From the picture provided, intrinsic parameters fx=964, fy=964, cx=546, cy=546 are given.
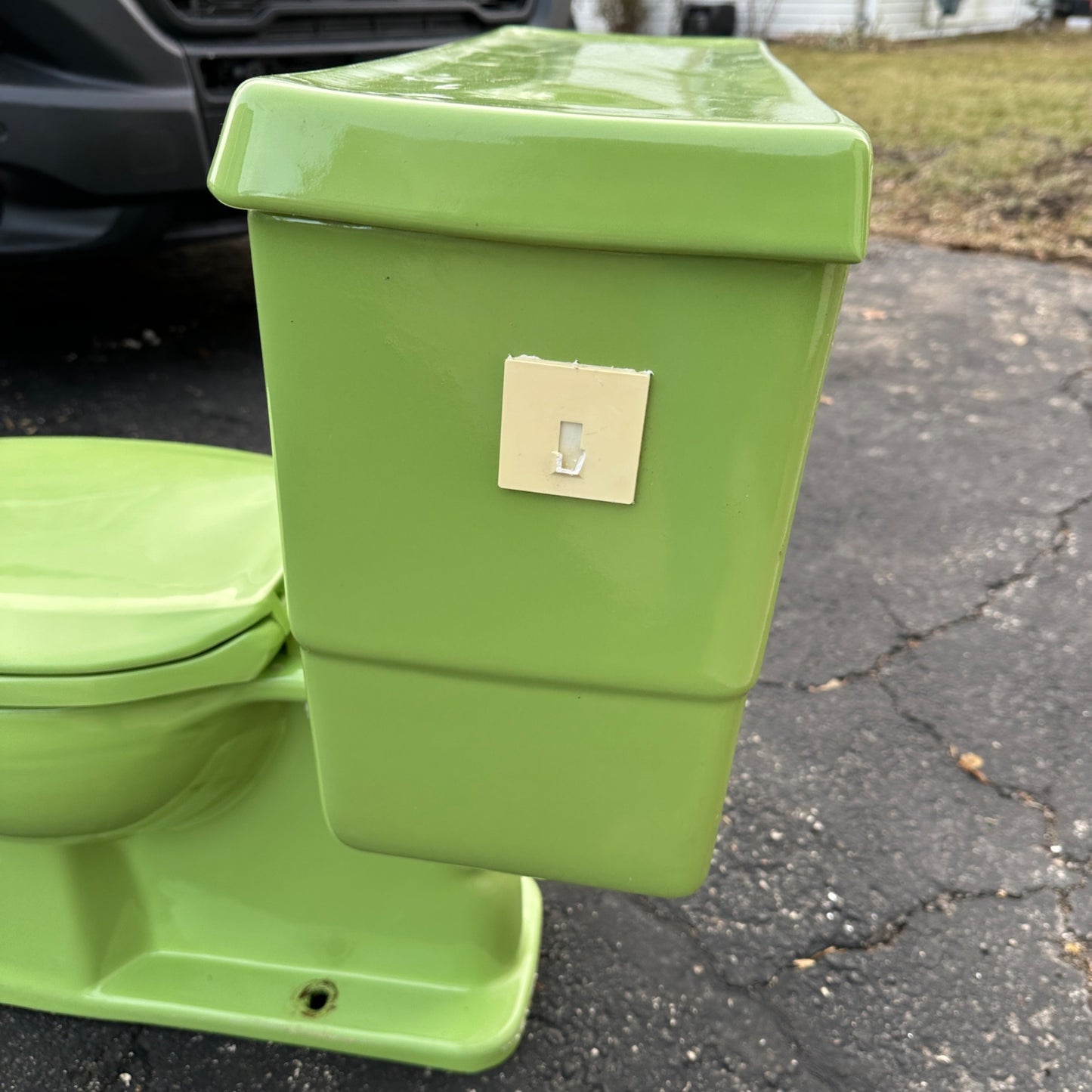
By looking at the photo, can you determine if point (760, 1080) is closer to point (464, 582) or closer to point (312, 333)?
point (464, 582)

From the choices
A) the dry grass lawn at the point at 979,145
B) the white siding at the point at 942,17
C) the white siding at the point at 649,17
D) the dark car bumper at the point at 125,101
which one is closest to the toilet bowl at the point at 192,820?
the dark car bumper at the point at 125,101

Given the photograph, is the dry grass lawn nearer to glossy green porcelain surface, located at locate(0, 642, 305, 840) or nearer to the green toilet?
the green toilet

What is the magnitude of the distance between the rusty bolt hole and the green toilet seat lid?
46 centimetres

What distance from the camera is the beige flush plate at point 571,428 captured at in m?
0.64

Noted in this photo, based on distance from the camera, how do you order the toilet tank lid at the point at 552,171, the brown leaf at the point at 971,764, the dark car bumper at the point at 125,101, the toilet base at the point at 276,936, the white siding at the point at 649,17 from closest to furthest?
1. the toilet tank lid at the point at 552,171
2. the toilet base at the point at 276,936
3. the brown leaf at the point at 971,764
4. the dark car bumper at the point at 125,101
5. the white siding at the point at 649,17

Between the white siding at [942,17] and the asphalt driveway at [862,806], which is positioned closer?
the asphalt driveway at [862,806]

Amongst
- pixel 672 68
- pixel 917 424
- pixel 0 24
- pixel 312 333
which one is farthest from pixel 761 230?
pixel 917 424

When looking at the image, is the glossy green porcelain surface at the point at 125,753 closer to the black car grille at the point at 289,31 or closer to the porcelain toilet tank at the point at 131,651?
the porcelain toilet tank at the point at 131,651

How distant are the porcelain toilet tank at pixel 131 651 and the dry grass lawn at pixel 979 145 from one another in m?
3.68

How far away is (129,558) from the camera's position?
3.14ft

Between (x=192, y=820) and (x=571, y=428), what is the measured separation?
0.71 meters

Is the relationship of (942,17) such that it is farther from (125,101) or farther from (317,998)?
(317,998)

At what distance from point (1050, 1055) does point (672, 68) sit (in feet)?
3.90

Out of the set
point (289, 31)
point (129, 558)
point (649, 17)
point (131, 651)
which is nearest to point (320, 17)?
point (289, 31)
